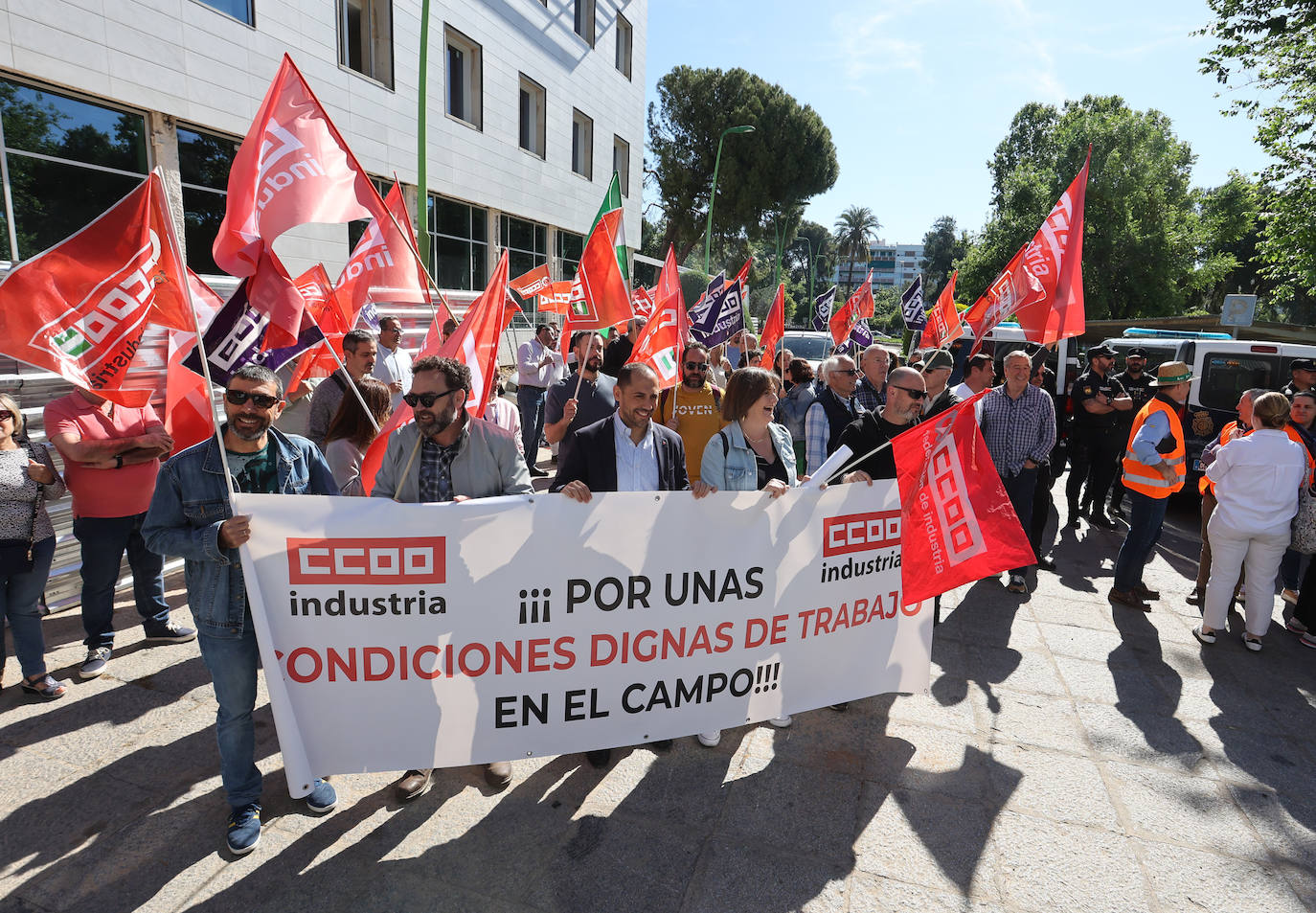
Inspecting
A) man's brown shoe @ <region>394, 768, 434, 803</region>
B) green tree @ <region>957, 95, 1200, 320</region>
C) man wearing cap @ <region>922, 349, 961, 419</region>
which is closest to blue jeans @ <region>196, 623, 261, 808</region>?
man's brown shoe @ <region>394, 768, 434, 803</region>

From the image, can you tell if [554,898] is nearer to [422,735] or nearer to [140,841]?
[422,735]

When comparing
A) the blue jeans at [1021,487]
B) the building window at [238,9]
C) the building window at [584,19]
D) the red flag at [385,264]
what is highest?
the building window at [584,19]

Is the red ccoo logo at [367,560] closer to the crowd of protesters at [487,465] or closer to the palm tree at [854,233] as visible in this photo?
the crowd of protesters at [487,465]

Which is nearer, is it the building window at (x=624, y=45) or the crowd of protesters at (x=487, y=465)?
the crowd of protesters at (x=487, y=465)

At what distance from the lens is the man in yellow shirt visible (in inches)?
211

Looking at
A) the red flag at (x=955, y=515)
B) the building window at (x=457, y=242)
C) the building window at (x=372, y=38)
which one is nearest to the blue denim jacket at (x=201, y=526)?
the red flag at (x=955, y=515)

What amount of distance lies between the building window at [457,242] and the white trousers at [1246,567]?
1360cm

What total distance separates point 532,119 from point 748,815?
1999 centimetres

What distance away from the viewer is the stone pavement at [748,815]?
2613 millimetres

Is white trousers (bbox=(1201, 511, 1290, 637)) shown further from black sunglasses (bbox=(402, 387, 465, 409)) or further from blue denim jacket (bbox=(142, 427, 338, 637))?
blue denim jacket (bbox=(142, 427, 338, 637))

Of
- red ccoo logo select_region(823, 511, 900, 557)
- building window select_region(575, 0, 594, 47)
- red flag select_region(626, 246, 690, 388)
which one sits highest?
building window select_region(575, 0, 594, 47)

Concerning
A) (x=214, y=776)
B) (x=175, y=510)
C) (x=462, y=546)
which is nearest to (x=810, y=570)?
(x=462, y=546)

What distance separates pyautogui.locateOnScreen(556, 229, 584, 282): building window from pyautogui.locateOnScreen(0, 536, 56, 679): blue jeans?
18.9 metres

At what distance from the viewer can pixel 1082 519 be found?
27.9 feet
